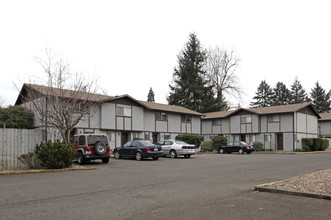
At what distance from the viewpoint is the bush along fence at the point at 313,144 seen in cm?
4072

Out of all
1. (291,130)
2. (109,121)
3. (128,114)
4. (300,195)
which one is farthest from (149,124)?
(300,195)

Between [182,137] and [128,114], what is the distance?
6.15 metres

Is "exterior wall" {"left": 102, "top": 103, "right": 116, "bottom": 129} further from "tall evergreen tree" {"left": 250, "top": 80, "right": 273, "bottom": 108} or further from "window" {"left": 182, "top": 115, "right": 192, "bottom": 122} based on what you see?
"tall evergreen tree" {"left": 250, "top": 80, "right": 273, "bottom": 108}

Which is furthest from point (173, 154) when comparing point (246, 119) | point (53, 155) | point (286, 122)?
point (246, 119)

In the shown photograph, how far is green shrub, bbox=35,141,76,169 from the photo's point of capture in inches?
640

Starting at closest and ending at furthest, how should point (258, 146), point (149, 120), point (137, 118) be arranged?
point (137, 118) → point (149, 120) → point (258, 146)

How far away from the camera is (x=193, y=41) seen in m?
64.9

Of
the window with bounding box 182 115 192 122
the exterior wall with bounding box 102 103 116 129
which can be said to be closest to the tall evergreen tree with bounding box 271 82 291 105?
the window with bounding box 182 115 192 122

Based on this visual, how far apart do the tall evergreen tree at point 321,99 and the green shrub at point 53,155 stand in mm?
76071

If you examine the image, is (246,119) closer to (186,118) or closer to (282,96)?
(186,118)

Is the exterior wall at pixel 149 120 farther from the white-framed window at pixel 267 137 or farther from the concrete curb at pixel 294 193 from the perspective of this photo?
the concrete curb at pixel 294 193

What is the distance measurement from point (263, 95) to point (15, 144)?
75.9 meters

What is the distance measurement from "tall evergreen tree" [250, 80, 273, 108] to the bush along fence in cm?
4101

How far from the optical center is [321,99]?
80.8 meters
